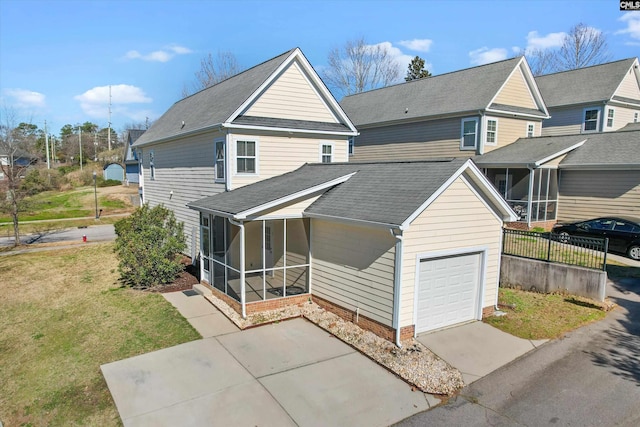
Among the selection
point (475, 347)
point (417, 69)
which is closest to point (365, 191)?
point (475, 347)

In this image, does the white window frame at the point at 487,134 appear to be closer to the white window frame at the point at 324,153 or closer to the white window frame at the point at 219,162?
the white window frame at the point at 324,153

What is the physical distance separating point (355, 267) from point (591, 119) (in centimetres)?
2623

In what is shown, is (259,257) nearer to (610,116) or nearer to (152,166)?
(152,166)

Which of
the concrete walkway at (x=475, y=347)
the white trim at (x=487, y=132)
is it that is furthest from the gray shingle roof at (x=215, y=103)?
the white trim at (x=487, y=132)

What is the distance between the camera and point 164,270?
1487cm

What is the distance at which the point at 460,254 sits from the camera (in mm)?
11219

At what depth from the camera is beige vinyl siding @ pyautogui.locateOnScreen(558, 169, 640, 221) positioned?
19.6 m

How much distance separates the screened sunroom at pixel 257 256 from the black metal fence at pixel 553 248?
757 cm

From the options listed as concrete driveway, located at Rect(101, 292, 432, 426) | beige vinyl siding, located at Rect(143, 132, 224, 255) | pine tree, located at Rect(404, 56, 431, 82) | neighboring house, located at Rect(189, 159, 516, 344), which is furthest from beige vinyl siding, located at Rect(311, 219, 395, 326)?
pine tree, located at Rect(404, 56, 431, 82)

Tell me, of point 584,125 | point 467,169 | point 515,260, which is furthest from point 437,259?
point 584,125

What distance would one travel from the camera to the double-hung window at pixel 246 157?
52.2 feet

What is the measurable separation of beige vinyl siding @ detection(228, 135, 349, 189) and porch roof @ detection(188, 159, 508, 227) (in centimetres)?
127

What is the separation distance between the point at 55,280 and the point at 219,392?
38.7 feet

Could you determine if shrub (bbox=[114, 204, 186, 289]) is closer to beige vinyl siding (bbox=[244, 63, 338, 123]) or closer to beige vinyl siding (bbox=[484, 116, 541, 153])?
beige vinyl siding (bbox=[244, 63, 338, 123])
